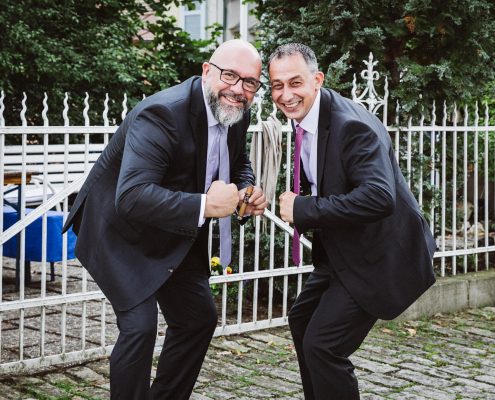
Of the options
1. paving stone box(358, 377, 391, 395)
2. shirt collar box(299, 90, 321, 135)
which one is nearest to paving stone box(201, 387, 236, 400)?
paving stone box(358, 377, 391, 395)

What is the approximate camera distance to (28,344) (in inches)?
258

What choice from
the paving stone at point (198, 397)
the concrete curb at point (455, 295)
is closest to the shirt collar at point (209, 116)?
the paving stone at point (198, 397)

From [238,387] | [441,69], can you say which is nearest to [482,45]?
[441,69]

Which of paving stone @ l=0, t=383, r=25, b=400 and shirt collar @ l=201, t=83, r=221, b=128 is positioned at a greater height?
shirt collar @ l=201, t=83, r=221, b=128

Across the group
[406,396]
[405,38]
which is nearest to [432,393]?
[406,396]

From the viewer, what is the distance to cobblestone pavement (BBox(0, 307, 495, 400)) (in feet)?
18.4

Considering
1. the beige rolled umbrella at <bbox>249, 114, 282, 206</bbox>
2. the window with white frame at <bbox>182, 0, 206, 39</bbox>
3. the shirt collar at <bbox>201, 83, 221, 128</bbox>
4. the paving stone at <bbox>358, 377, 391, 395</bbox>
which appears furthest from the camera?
the window with white frame at <bbox>182, 0, 206, 39</bbox>

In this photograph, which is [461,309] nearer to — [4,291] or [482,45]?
[482,45]

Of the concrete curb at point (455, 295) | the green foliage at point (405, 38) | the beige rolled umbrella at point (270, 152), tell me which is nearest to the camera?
the beige rolled umbrella at point (270, 152)

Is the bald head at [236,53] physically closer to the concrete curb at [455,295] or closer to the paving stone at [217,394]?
the paving stone at [217,394]

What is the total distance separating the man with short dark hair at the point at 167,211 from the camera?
380 centimetres

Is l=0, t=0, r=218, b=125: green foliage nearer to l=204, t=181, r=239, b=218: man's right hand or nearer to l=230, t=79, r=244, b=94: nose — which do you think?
l=230, t=79, r=244, b=94: nose

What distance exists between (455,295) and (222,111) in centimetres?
458

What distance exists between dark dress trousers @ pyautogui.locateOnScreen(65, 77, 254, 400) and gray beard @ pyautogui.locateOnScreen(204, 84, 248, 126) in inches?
2.0
